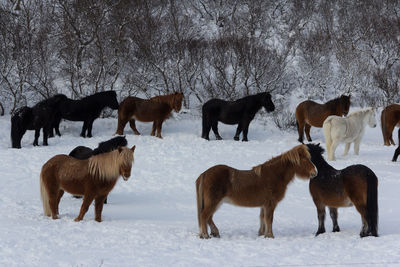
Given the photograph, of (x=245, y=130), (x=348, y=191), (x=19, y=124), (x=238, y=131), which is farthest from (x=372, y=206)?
(x=19, y=124)

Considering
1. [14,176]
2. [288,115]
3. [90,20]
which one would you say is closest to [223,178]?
[14,176]

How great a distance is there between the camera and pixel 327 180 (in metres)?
7.96

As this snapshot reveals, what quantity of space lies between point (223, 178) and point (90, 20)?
16999 millimetres

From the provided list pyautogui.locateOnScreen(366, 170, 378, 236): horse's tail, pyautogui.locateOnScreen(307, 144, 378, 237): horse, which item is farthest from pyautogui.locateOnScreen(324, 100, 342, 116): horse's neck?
pyautogui.locateOnScreen(366, 170, 378, 236): horse's tail

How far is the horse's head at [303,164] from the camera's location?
780cm

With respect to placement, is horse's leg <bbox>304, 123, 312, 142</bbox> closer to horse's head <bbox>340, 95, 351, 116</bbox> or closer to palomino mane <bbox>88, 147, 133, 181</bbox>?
horse's head <bbox>340, 95, 351, 116</bbox>

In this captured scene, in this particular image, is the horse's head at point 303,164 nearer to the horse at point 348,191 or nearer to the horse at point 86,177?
the horse at point 348,191

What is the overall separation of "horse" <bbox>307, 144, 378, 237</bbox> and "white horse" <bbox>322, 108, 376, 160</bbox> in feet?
20.9

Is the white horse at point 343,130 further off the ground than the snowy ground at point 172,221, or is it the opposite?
the white horse at point 343,130

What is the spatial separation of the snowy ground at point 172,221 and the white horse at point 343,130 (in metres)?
0.45

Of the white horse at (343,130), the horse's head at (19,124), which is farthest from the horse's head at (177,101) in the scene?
the white horse at (343,130)

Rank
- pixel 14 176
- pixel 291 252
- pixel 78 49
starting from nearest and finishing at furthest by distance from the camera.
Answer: pixel 291 252 → pixel 14 176 → pixel 78 49

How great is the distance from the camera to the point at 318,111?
17422mm

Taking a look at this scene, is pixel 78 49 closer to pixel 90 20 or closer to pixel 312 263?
pixel 90 20
